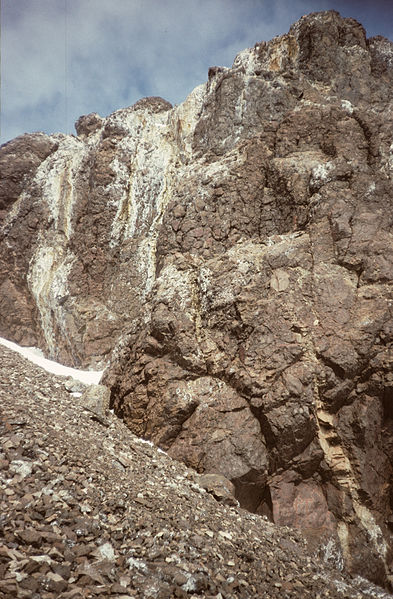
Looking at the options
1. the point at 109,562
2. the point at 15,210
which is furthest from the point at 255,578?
the point at 15,210

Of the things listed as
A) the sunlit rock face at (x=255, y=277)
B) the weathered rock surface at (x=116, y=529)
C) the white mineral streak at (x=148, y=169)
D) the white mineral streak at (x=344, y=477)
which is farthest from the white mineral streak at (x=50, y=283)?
the white mineral streak at (x=344, y=477)

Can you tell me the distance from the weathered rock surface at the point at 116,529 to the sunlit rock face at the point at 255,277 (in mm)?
1618

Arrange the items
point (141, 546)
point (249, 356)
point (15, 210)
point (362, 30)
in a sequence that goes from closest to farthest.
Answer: point (141, 546) → point (249, 356) → point (362, 30) → point (15, 210)

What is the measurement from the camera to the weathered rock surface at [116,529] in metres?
4.48

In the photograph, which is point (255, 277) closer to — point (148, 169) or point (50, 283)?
point (148, 169)

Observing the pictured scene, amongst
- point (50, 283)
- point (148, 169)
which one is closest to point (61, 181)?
point (148, 169)

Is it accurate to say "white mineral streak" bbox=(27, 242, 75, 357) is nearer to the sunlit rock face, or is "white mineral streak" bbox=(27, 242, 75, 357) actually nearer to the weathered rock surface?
the sunlit rock face

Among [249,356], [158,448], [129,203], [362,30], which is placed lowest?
[158,448]

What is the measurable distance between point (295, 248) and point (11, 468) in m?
10.2

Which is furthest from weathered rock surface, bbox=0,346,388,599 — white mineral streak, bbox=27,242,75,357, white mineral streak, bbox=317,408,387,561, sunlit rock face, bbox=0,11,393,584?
white mineral streak, bbox=27,242,75,357

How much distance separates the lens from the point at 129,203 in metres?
19.5

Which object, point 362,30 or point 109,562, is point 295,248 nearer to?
point 109,562

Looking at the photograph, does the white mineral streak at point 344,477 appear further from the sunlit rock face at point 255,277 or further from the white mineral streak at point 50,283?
the white mineral streak at point 50,283

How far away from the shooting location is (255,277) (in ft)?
38.6
